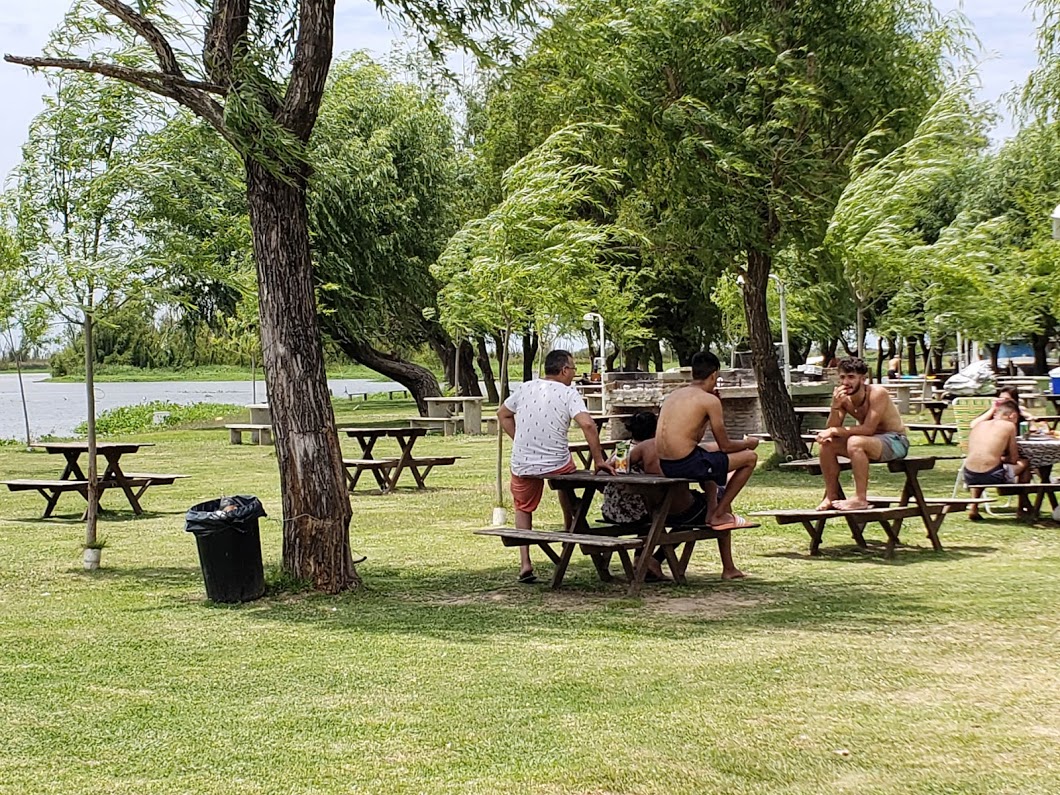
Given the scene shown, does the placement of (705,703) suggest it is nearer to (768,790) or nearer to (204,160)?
(768,790)

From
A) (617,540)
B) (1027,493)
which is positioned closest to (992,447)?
(1027,493)

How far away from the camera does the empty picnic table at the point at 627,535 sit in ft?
28.9

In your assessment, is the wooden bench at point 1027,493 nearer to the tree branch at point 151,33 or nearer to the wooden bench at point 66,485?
the tree branch at point 151,33

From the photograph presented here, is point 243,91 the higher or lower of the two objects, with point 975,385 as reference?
higher

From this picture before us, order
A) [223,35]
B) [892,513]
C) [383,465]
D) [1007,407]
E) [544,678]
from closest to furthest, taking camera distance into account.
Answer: [544,678], [223,35], [892,513], [1007,407], [383,465]

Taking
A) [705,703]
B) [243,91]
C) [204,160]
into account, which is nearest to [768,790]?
[705,703]

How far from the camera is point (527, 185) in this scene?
15305mm

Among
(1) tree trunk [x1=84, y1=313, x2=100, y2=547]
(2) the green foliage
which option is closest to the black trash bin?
(1) tree trunk [x1=84, y1=313, x2=100, y2=547]

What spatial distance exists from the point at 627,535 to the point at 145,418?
3184 cm

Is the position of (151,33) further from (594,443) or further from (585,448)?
(585,448)

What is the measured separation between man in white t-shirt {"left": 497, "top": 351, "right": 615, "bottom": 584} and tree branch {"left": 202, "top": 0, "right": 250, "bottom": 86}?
304 centimetres

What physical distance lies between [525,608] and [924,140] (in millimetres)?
11356

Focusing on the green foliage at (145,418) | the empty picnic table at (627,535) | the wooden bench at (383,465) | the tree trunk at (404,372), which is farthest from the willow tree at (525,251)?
the green foliage at (145,418)

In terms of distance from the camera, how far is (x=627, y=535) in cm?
970
